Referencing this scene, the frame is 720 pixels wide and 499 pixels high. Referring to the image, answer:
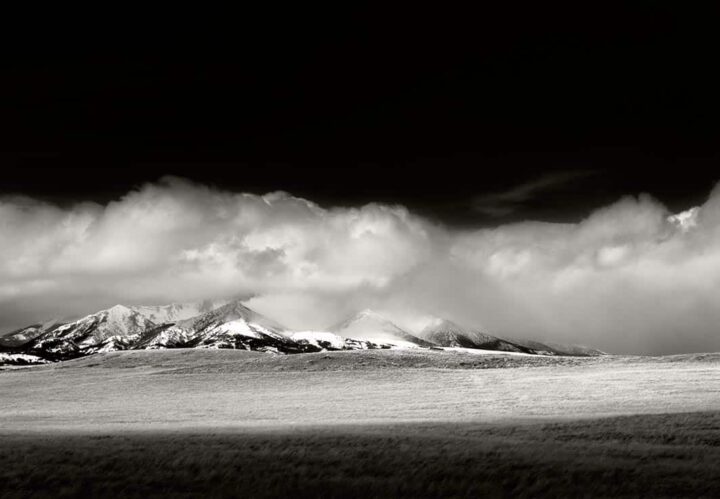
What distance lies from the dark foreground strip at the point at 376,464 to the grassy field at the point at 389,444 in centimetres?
6

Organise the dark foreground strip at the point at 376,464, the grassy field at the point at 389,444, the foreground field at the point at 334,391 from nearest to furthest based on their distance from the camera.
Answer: the dark foreground strip at the point at 376,464 → the grassy field at the point at 389,444 → the foreground field at the point at 334,391

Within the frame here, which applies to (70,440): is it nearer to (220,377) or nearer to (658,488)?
(658,488)

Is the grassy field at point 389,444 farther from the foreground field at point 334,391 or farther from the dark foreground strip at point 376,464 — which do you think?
the foreground field at point 334,391

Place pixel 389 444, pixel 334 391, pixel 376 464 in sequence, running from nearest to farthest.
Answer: pixel 376 464
pixel 389 444
pixel 334 391

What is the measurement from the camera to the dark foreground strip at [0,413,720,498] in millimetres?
12984

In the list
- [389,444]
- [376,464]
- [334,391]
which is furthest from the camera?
[334,391]

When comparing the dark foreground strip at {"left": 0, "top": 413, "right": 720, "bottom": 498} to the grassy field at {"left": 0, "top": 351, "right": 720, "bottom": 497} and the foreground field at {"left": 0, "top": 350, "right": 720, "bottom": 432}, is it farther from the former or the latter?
the foreground field at {"left": 0, "top": 350, "right": 720, "bottom": 432}

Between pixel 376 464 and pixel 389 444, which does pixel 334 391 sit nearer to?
pixel 389 444

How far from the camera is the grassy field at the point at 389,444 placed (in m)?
13.5

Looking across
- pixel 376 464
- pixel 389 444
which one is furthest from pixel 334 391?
pixel 376 464

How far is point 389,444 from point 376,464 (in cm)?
409

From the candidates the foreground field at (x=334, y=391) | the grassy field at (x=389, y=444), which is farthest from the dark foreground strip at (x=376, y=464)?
the foreground field at (x=334, y=391)

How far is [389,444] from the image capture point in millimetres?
20094

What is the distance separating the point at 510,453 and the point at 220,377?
6872 cm
